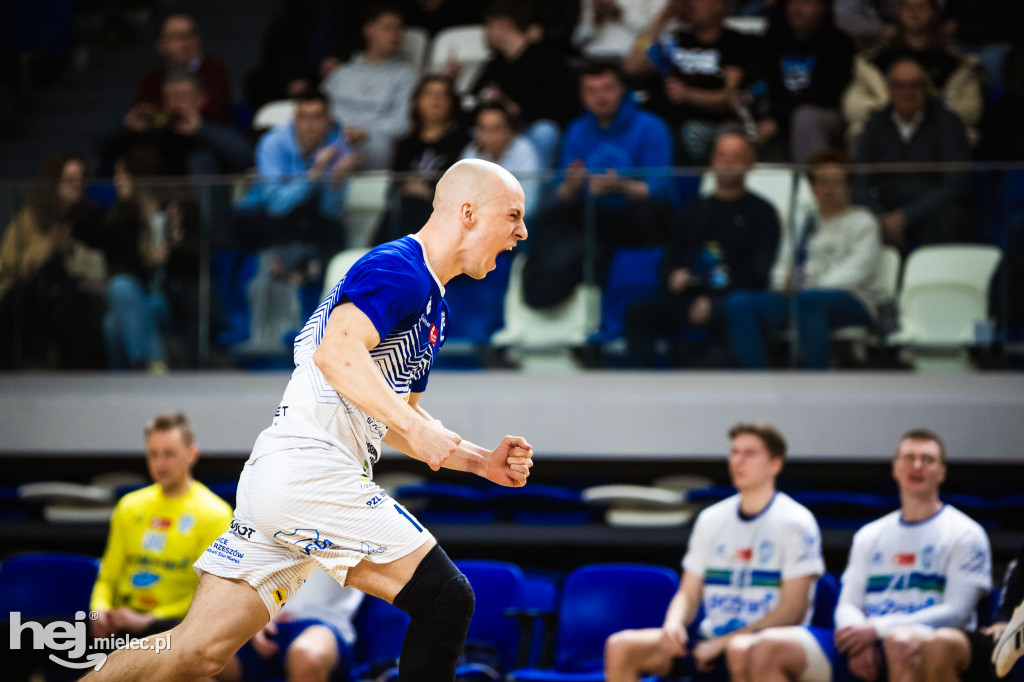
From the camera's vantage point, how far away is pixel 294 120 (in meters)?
8.07

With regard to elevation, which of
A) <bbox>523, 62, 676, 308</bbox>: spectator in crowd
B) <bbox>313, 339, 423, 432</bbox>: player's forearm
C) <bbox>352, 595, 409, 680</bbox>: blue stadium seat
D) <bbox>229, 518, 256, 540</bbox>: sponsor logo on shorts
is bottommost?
<bbox>352, 595, 409, 680</bbox>: blue stadium seat

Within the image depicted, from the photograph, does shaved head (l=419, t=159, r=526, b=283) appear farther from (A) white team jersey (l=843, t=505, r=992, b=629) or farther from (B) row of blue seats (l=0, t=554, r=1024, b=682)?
(A) white team jersey (l=843, t=505, r=992, b=629)

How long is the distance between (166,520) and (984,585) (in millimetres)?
3898

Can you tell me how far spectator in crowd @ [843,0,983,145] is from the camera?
7809 mm

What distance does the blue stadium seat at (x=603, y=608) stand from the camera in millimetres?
5578

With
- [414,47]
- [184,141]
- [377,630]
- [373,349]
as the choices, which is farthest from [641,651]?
[414,47]

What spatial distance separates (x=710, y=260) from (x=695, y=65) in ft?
7.57

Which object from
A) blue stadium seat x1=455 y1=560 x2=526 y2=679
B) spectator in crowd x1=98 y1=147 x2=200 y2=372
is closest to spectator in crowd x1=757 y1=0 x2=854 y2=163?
blue stadium seat x1=455 y1=560 x2=526 y2=679

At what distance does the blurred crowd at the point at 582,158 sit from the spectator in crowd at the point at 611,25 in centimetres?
2

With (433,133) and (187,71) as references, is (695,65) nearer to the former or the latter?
(433,133)

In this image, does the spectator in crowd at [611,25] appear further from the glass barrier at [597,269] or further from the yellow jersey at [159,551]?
the yellow jersey at [159,551]

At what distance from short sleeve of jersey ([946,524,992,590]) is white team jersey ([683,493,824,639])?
57 centimetres

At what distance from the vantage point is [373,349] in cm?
298

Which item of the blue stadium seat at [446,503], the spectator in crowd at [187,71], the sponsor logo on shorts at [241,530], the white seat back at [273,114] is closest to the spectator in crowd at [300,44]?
the white seat back at [273,114]
